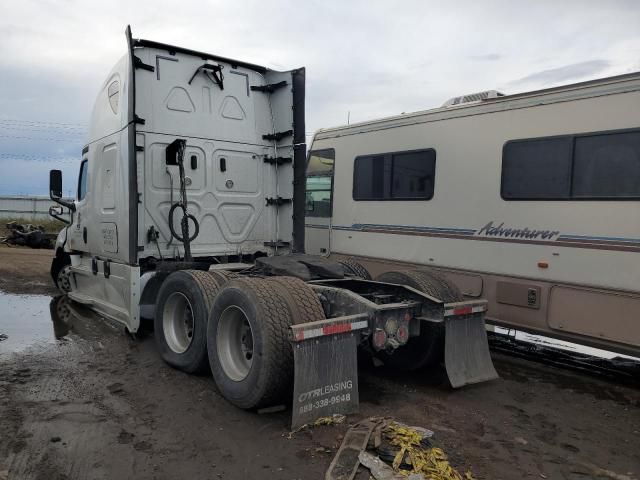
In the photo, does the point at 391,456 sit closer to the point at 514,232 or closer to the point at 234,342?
the point at 234,342

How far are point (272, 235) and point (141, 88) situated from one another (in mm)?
2488

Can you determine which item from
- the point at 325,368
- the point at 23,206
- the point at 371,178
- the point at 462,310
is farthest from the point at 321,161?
the point at 23,206

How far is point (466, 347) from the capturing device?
4.94 meters

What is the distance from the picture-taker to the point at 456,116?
7.04m

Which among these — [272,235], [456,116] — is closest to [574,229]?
[456,116]

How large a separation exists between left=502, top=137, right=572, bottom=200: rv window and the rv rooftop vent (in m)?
0.82

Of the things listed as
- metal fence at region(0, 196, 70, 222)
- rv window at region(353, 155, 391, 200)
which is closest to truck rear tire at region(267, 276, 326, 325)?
rv window at region(353, 155, 391, 200)

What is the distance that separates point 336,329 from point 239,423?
1078mm

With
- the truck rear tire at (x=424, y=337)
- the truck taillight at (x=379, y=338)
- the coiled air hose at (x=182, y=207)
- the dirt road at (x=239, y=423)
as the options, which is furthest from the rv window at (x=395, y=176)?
the truck taillight at (x=379, y=338)

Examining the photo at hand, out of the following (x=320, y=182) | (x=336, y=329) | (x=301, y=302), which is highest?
(x=320, y=182)

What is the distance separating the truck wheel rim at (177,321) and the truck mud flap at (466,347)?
2.69 meters

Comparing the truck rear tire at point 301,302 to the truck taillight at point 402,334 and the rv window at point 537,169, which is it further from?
the rv window at point 537,169

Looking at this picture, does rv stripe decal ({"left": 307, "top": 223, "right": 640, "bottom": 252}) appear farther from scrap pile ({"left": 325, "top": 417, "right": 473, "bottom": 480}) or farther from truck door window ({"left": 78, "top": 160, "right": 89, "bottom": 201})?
truck door window ({"left": 78, "top": 160, "right": 89, "bottom": 201})

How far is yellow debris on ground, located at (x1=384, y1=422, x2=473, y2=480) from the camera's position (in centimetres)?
325
